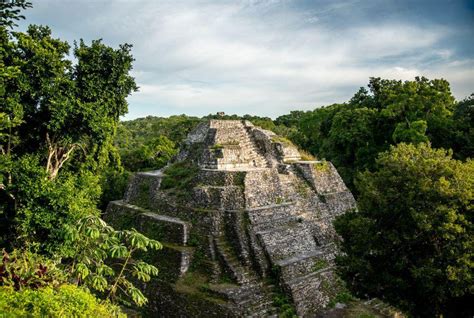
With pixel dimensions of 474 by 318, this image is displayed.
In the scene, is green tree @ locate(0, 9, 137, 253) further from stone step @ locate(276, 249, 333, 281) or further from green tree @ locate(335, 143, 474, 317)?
green tree @ locate(335, 143, 474, 317)

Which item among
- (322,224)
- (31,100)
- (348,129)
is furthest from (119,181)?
(348,129)

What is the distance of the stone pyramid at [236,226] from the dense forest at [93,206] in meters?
1.40

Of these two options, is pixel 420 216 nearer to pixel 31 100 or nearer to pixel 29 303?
pixel 29 303

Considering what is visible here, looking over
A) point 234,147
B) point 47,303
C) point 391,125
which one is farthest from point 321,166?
point 47,303

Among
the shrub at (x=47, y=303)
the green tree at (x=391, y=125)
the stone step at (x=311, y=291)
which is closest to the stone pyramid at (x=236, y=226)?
the stone step at (x=311, y=291)

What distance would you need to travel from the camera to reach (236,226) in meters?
11.2

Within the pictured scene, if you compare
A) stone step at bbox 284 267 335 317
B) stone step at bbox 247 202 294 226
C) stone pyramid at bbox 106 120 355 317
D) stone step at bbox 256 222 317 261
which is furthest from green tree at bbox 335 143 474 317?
stone step at bbox 247 202 294 226

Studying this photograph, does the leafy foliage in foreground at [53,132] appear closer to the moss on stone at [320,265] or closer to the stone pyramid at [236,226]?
the stone pyramid at [236,226]

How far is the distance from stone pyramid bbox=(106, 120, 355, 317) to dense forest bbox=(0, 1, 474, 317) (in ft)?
4.58

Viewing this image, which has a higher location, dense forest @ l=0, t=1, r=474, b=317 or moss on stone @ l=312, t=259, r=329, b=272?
dense forest @ l=0, t=1, r=474, b=317

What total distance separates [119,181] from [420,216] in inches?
673

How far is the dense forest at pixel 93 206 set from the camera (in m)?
5.23

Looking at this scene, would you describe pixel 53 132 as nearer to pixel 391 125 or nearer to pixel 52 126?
pixel 52 126

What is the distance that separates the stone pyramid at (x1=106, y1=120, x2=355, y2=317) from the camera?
10.1 metres
